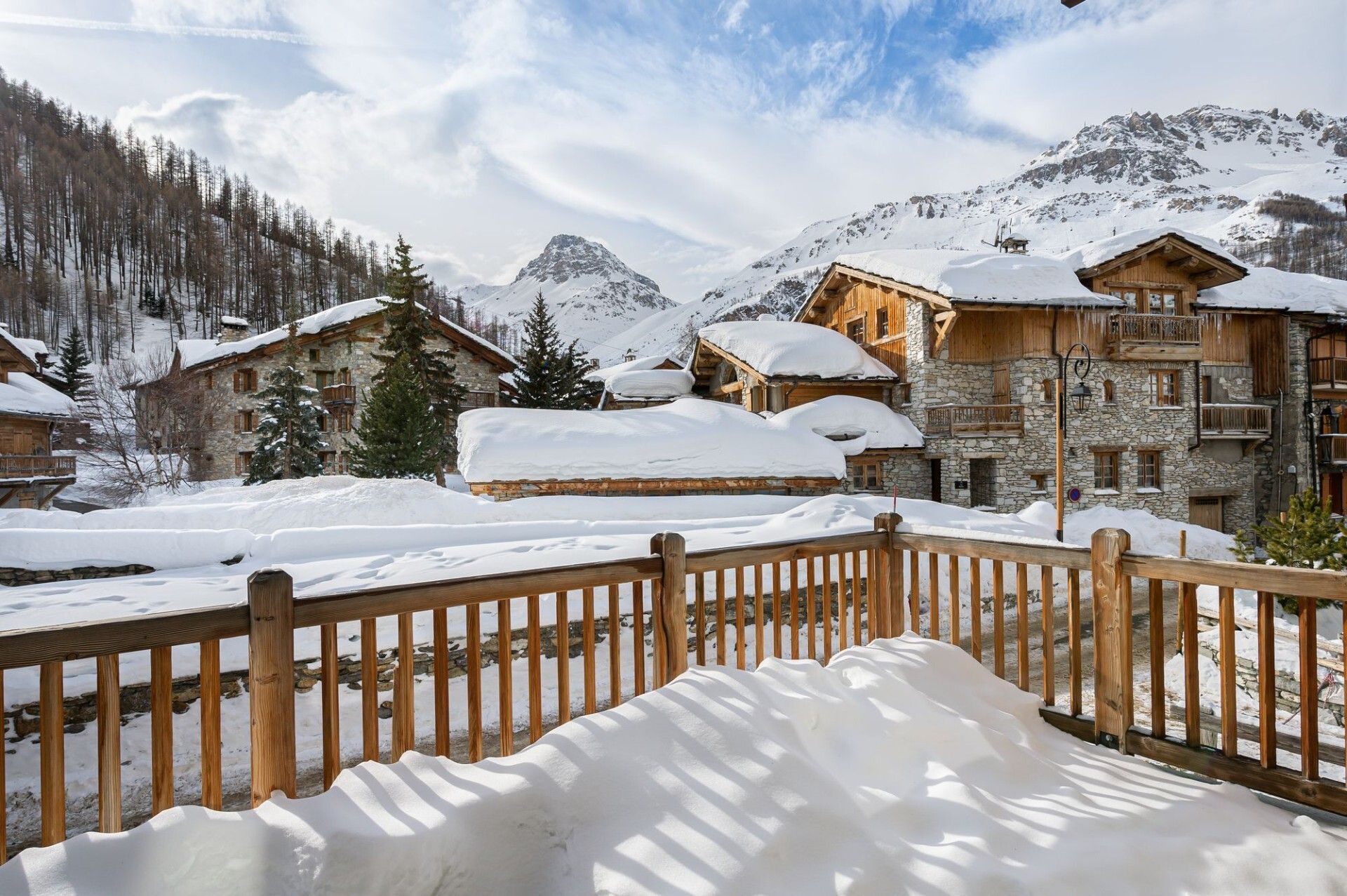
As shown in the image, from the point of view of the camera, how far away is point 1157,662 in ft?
9.39

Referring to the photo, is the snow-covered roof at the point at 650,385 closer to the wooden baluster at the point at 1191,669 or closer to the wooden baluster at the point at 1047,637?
the wooden baluster at the point at 1047,637

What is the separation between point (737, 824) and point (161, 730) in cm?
188

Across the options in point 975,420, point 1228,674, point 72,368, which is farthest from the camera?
point 72,368

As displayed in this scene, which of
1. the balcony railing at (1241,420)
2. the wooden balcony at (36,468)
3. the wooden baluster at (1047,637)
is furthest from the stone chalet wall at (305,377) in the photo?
the balcony railing at (1241,420)

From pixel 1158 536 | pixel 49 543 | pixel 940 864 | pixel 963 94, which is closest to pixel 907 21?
pixel 963 94

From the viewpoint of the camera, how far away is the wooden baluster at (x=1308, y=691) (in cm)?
236

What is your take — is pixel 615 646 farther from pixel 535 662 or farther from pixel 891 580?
pixel 891 580

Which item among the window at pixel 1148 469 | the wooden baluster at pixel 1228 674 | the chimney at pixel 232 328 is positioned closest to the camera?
the wooden baluster at pixel 1228 674

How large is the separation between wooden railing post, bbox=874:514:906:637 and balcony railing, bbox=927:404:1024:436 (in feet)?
48.4

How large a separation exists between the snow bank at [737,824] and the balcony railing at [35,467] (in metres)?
25.1

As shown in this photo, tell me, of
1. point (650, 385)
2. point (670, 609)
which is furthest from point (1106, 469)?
point (670, 609)

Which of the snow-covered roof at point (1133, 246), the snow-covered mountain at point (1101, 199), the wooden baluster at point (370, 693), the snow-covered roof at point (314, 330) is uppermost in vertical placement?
the snow-covered mountain at point (1101, 199)

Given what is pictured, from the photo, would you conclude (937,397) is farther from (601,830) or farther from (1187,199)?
(1187,199)

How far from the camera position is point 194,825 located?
1.70 meters
